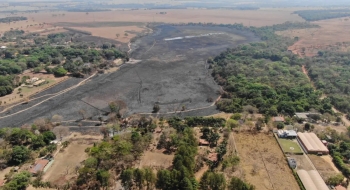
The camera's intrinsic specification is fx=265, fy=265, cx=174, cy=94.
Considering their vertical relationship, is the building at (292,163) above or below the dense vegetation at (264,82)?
below

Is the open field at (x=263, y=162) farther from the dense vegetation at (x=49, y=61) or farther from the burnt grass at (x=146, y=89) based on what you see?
the dense vegetation at (x=49, y=61)

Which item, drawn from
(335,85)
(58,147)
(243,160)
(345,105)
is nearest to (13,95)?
(58,147)

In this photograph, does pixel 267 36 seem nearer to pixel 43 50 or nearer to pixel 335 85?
pixel 335 85

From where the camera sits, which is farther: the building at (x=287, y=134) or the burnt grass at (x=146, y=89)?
the burnt grass at (x=146, y=89)

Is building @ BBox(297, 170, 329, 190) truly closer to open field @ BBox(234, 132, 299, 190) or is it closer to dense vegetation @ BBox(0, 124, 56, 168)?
open field @ BBox(234, 132, 299, 190)

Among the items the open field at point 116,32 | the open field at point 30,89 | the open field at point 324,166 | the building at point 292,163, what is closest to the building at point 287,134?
the open field at point 324,166

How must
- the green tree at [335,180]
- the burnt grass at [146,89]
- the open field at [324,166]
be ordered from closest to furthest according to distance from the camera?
the green tree at [335,180]
the open field at [324,166]
the burnt grass at [146,89]

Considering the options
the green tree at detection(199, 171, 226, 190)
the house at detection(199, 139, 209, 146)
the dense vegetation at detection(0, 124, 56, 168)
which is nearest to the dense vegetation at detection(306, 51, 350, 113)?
the house at detection(199, 139, 209, 146)
